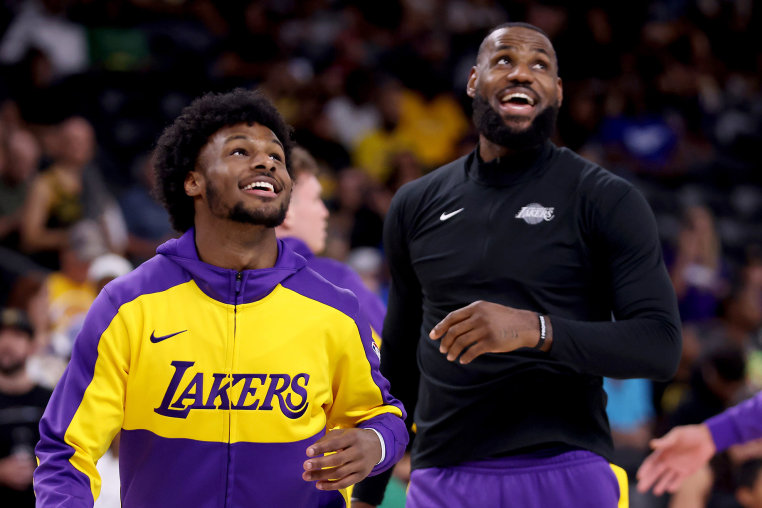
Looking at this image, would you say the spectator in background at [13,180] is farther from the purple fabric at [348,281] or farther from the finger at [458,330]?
the finger at [458,330]

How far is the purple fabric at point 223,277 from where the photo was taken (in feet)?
9.56

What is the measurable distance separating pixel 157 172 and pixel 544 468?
57.7 inches

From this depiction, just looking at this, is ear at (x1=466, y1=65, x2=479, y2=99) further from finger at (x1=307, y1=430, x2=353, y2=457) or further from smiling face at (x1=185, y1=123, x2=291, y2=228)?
finger at (x1=307, y1=430, x2=353, y2=457)

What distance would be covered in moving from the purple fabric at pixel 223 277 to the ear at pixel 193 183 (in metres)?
0.15

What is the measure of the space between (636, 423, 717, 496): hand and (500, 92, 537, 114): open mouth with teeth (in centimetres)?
127

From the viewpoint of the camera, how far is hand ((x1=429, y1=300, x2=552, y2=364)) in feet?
9.02

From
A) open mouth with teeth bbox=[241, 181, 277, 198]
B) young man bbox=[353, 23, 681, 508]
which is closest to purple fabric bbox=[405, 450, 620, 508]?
young man bbox=[353, 23, 681, 508]

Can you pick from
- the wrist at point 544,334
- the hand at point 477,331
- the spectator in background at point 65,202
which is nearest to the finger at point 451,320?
the hand at point 477,331

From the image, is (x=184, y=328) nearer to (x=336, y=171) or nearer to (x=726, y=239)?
(x=336, y=171)

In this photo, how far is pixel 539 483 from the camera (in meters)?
3.13

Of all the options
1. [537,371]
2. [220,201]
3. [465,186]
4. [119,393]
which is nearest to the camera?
[119,393]

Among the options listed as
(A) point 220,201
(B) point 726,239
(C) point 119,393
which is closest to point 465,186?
(A) point 220,201

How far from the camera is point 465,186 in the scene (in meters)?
3.54

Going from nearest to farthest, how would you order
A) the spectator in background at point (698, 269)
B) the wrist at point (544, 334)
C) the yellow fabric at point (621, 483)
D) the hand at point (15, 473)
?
the wrist at point (544, 334)
the yellow fabric at point (621, 483)
the hand at point (15, 473)
the spectator in background at point (698, 269)
